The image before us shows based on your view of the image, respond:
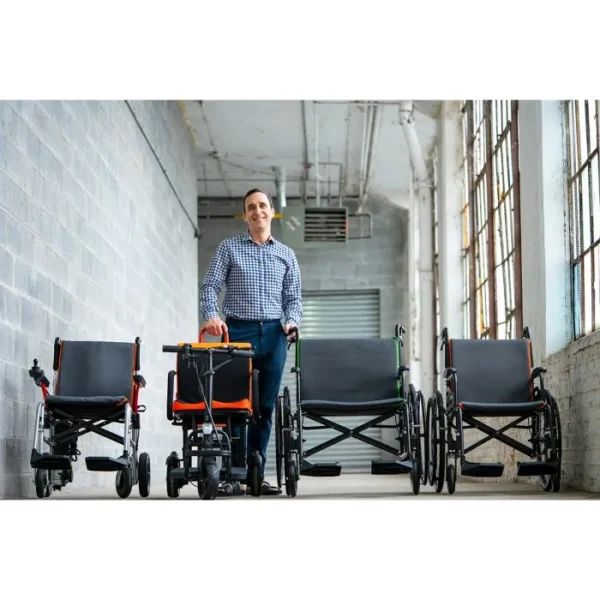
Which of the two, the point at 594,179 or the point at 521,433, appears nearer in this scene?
the point at 594,179

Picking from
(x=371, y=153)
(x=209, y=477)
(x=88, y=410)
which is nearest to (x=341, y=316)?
(x=371, y=153)

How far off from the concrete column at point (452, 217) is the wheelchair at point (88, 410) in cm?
475

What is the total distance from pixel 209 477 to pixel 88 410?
0.73m

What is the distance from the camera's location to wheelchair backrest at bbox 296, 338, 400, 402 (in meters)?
5.04

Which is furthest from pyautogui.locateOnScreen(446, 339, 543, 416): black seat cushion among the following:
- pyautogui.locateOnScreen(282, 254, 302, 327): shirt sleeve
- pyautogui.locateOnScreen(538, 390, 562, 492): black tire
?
pyautogui.locateOnScreen(282, 254, 302, 327): shirt sleeve

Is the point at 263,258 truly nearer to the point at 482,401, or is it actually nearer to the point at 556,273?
the point at 482,401

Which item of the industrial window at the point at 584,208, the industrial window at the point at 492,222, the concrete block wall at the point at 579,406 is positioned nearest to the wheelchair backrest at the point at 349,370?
the concrete block wall at the point at 579,406

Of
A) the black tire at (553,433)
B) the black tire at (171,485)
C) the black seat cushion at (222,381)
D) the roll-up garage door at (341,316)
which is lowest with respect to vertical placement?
the black tire at (171,485)

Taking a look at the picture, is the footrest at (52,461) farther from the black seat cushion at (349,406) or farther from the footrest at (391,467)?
the footrest at (391,467)

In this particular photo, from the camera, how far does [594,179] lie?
5.41m

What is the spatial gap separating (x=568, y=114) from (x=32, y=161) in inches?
108

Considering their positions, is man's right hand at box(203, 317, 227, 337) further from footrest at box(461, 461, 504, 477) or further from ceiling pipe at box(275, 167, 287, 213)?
ceiling pipe at box(275, 167, 287, 213)

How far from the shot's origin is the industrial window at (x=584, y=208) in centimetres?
538
